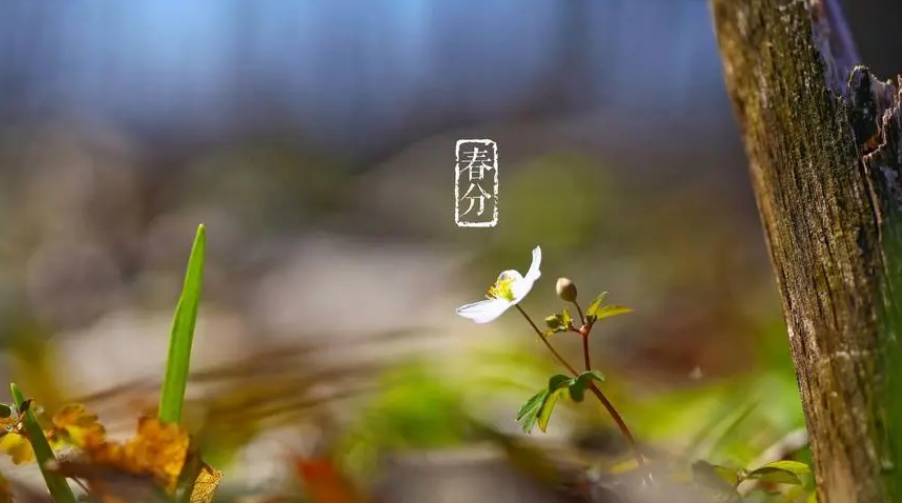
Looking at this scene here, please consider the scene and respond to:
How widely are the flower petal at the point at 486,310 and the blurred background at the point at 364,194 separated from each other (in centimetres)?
37

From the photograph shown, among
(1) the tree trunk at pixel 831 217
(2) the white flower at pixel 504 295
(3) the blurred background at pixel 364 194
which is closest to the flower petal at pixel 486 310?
(2) the white flower at pixel 504 295

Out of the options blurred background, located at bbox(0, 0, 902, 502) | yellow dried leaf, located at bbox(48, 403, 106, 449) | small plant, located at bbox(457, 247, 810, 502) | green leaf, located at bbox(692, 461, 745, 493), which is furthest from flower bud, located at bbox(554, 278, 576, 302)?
blurred background, located at bbox(0, 0, 902, 502)

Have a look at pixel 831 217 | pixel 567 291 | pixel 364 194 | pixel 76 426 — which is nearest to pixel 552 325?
pixel 567 291

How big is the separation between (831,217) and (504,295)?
0.16 meters

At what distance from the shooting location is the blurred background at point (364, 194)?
861 millimetres

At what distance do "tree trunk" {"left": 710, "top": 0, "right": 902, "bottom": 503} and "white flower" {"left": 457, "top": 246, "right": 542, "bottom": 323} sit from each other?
12cm

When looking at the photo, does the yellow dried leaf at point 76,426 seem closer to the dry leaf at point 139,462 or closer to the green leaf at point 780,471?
the dry leaf at point 139,462

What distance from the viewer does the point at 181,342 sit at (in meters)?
0.36

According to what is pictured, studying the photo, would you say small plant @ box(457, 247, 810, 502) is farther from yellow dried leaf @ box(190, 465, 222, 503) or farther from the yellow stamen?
yellow dried leaf @ box(190, 465, 222, 503)

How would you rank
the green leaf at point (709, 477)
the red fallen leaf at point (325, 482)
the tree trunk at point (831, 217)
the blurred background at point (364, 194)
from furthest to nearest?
the blurred background at point (364, 194) → the red fallen leaf at point (325, 482) → the green leaf at point (709, 477) → the tree trunk at point (831, 217)

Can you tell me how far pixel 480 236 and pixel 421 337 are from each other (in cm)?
16

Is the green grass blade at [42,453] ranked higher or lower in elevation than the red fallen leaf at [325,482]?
higher

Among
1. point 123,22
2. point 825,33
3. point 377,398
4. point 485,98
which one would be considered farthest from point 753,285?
point 123,22

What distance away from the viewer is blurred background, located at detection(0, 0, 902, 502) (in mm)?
861
